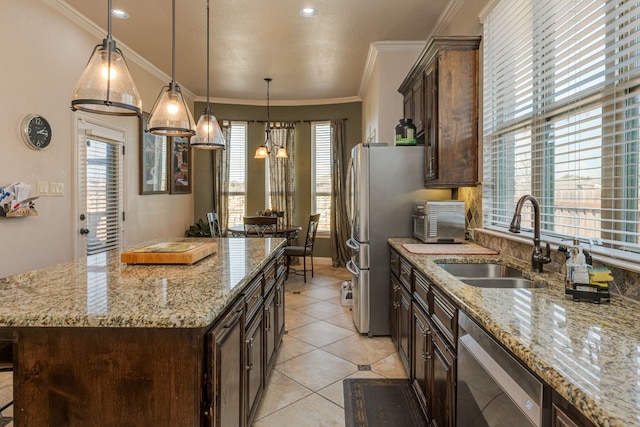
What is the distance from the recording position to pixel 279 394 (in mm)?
2428

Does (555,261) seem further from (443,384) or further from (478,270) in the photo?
(443,384)

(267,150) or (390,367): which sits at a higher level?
(267,150)

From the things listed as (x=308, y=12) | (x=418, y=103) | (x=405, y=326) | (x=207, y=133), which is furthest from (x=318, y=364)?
(x=308, y=12)

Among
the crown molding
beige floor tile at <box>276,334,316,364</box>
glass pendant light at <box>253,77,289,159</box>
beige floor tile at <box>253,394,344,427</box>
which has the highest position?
the crown molding

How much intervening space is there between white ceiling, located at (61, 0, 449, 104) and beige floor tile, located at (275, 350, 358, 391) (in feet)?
10.1

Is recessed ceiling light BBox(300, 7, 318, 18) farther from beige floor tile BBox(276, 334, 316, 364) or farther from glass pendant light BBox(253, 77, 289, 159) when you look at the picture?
beige floor tile BBox(276, 334, 316, 364)

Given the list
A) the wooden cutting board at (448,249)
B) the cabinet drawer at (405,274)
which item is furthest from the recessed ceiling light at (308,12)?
the cabinet drawer at (405,274)

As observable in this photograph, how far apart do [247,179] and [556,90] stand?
5.50 metres

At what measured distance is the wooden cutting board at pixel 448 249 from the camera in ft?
8.20

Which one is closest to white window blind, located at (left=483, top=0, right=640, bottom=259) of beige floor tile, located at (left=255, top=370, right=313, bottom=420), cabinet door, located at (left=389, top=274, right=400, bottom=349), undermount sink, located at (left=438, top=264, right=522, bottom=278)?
undermount sink, located at (left=438, top=264, right=522, bottom=278)

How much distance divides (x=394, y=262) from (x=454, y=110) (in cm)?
130

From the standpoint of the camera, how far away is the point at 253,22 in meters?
3.77

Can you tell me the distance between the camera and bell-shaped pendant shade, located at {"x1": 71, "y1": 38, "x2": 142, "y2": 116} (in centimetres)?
154

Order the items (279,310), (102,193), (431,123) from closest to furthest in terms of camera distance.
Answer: (279,310)
(431,123)
(102,193)
